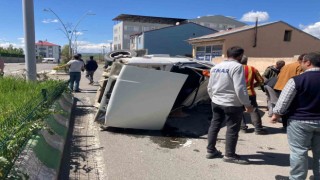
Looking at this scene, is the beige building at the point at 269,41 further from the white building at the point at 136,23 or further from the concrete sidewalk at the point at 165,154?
the white building at the point at 136,23

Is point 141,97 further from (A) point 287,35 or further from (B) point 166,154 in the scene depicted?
(A) point 287,35

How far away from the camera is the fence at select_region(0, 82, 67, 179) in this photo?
116 inches

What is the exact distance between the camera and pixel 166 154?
17.4 feet

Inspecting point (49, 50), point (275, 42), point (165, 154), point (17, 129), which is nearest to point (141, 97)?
point (165, 154)

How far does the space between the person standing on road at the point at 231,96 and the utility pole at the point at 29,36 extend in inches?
216

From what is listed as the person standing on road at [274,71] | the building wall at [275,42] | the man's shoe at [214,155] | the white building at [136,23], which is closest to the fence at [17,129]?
the man's shoe at [214,155]

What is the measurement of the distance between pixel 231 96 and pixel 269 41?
27.4m

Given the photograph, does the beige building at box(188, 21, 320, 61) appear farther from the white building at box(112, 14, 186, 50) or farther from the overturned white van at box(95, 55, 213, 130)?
the white building at box(112, 14, 186, 50)

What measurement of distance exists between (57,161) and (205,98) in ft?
15.5

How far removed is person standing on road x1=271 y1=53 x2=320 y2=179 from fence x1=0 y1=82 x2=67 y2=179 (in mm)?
2991

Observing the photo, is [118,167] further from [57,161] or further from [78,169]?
[57,161]

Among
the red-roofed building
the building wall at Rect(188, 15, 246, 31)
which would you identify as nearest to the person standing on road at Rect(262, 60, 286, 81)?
the building wall at Rect(188, 15, 246, 31)

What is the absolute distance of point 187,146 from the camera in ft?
19.0

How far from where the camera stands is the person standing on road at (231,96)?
4641mm
